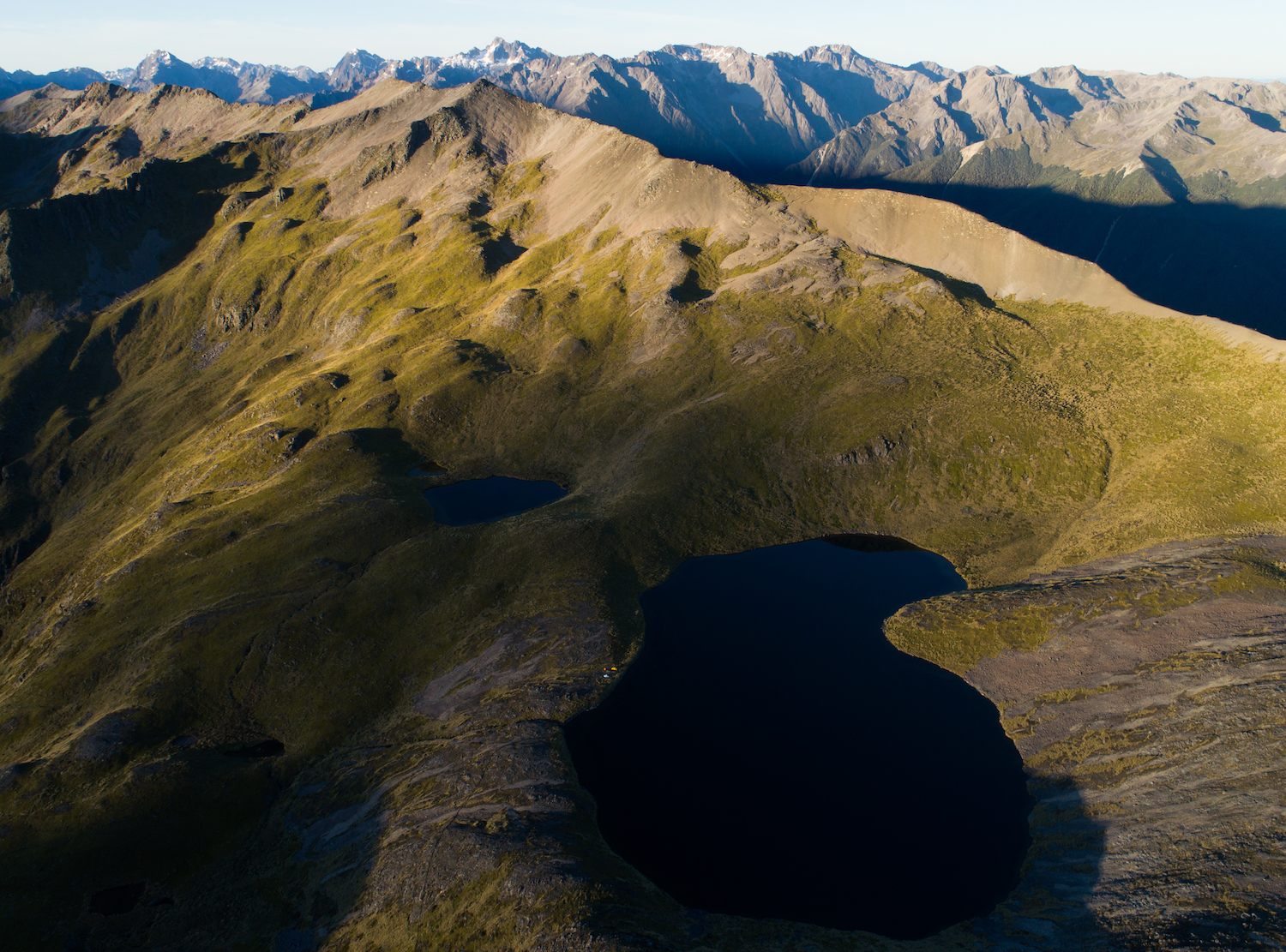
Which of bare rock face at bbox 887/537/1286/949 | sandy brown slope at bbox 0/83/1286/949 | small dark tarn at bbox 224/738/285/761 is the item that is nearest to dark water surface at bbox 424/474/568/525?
sandy brown slope at bbox 0/83/1286/949

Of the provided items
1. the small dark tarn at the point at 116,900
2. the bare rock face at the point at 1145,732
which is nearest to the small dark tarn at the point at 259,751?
the small dark tarn at the point at 116,900

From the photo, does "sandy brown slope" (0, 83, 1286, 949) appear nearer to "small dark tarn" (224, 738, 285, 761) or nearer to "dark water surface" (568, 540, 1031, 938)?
"small dark tarn" (224, 738, 285, 761)

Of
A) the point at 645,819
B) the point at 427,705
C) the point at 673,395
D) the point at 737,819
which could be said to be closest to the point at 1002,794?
the point at 737,819

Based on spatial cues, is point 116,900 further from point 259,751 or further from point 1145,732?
point 1145,732

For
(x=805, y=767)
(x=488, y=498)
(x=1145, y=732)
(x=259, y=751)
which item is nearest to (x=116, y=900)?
(x=259, y=751)

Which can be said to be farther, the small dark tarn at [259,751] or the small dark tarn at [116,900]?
the small dark tarn at [259,751]

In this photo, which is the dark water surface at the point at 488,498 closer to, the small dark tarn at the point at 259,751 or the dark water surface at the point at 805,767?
the dark water surface at the point at 805,767
